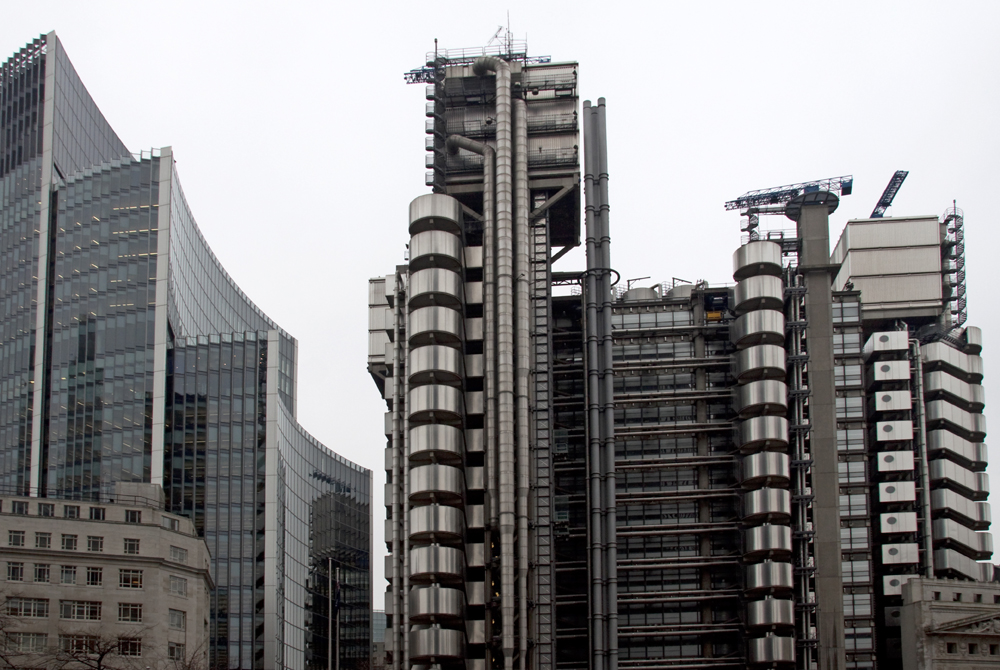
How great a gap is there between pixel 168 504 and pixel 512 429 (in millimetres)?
72802

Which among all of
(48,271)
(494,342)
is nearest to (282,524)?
(48,271)

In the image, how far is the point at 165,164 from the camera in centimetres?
18862

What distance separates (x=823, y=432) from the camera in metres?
143

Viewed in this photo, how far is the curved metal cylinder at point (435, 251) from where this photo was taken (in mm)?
126875

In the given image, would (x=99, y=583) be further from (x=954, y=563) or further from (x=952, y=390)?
(x=952, y=390)

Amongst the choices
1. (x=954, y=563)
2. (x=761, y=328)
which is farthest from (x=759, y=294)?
(x=954, y=563)

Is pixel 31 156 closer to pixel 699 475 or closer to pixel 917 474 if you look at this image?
pixel 699 475

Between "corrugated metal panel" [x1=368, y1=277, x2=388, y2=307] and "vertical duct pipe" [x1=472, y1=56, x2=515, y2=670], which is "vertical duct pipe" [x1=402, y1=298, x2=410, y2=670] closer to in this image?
"vertical duct pipe" [x1=472, y1=56, x2=515, y2=670]

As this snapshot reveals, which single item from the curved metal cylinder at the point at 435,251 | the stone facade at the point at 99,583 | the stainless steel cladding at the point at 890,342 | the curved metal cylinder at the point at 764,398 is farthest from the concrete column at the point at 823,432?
the stone facade at the point at 99,583

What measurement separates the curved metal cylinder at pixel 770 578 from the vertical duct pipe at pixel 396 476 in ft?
112

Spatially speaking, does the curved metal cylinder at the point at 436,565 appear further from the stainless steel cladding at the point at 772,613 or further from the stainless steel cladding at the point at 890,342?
the stainless steel cladding at the point at 890,342

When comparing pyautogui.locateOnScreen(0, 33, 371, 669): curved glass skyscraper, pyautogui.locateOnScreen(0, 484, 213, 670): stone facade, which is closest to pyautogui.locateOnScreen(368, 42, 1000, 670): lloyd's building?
pyautogui.locateOnScreen(0, 484, 213, 670): stone facade

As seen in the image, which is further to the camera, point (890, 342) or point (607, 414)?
point (890, 342)

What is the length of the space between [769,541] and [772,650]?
33.1 feet
